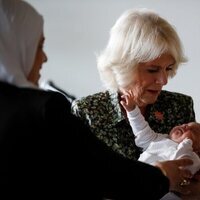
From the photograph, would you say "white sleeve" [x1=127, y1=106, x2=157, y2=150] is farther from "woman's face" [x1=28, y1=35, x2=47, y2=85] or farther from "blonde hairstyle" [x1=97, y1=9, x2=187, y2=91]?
"woman's face" [x1=28, y1=35, x2=47, y2=85]

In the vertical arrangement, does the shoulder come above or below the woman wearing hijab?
below

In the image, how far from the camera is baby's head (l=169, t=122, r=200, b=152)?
1.70m

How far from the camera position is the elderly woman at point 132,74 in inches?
70.4

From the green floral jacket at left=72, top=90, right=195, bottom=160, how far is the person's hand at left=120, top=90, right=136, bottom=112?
0.03 m

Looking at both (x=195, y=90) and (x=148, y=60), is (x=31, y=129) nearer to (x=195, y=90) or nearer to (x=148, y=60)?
(x=148, y=60)

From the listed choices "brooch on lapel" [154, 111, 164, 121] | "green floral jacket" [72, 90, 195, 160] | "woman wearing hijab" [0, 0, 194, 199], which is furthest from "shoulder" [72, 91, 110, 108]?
"woman wearing hijab" [0, 0, 194, 199]

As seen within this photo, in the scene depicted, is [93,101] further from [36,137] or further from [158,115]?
[36,137]

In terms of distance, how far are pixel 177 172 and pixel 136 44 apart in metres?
0.67

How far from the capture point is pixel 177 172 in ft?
4.50

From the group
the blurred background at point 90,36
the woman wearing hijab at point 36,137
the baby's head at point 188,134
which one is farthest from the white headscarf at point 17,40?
the blurred background at point 90,36

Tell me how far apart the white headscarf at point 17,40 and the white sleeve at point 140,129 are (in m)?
0.80

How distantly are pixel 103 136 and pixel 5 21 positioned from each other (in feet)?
3.00

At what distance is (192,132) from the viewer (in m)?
1.72

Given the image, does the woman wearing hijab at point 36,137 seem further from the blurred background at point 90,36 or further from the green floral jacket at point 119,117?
the blurred background at point 90,36
